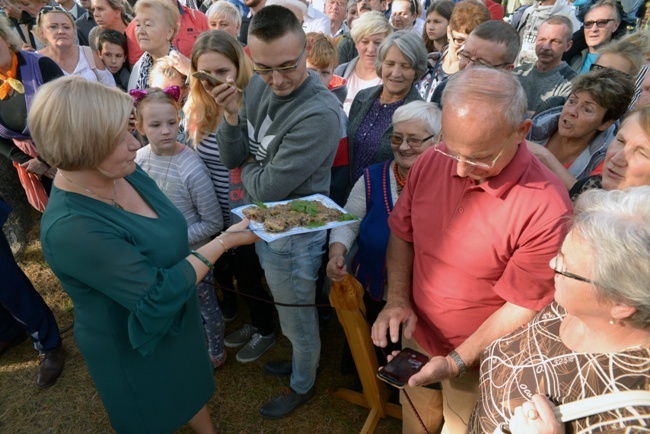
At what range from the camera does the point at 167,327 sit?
1.87m

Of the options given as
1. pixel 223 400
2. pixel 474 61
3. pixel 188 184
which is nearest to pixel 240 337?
pixel 223 400

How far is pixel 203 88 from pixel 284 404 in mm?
2417

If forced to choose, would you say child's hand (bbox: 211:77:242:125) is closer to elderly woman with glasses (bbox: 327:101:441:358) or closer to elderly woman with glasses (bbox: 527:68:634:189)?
elderly woman with glasses (bbox: 327:101:441:358)

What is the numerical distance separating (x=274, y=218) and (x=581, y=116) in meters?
2.09

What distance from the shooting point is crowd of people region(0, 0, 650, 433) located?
4.32ft

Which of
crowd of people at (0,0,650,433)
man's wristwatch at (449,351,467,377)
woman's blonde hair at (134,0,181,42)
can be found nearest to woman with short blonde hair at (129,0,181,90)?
woman's blonde hair at (134,0,181,42)

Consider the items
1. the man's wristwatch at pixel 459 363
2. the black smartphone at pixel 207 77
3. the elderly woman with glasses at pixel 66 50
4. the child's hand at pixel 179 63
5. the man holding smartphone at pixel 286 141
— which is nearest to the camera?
the man's wristwatch at pixel 459 363

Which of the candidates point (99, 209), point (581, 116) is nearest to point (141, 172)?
point (99, 209)

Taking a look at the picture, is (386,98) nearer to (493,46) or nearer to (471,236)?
(493,46)

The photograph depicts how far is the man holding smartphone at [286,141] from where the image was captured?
2184 millimetres

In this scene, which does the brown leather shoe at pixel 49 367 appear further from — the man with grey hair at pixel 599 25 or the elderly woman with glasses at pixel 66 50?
the man with grey hair at pixel 599 25

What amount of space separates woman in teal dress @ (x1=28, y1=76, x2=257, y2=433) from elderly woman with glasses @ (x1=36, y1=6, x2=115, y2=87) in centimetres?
329

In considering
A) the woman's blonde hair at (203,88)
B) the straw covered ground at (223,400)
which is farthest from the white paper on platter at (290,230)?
the straw covered ground at (223,400)

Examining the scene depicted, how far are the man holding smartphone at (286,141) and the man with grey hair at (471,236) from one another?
0.53 metres
